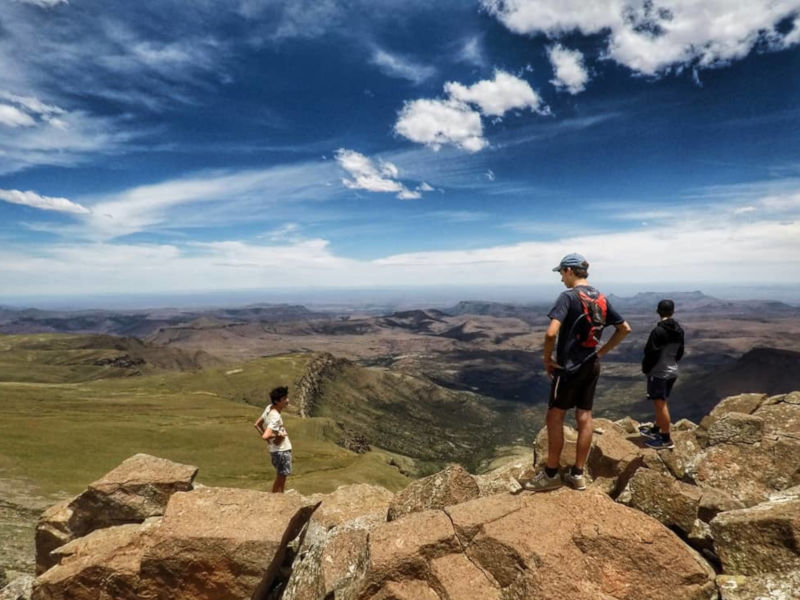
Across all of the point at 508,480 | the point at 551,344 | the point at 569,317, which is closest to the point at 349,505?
the point at 508,480

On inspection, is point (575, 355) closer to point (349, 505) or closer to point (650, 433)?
point (650, 433)

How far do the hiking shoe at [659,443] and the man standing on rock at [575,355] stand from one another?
333 inches

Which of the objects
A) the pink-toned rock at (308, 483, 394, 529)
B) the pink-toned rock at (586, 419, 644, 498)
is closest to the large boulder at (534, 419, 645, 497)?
the pink-toned rock at (586, 419, 644, 498)

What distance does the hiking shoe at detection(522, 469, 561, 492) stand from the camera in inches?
534

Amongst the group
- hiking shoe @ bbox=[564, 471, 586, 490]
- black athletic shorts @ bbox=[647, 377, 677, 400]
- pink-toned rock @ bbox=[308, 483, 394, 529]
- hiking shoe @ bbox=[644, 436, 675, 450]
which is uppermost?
black athletic shorts @ bbox=[647, 377, 677, 400]

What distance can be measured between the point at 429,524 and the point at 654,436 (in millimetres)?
13756

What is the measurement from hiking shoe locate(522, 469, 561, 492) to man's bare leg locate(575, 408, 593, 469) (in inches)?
46.3

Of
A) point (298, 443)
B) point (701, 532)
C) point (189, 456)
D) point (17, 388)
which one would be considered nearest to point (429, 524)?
point (701, 532)

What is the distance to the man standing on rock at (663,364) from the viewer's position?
→ 1969 centimetres

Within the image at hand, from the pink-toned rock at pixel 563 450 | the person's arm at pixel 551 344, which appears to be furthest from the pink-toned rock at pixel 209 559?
the pink-toned rock at pixel 563 450

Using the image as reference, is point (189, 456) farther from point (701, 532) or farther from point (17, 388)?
point (17, 388)

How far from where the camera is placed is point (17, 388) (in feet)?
611

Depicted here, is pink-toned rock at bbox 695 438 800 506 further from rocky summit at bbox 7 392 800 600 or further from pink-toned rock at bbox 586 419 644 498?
pink-toned rock at bbox 586 419 644 498

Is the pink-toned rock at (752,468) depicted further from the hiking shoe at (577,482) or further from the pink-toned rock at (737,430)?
the hiking shoe at (577,482)
